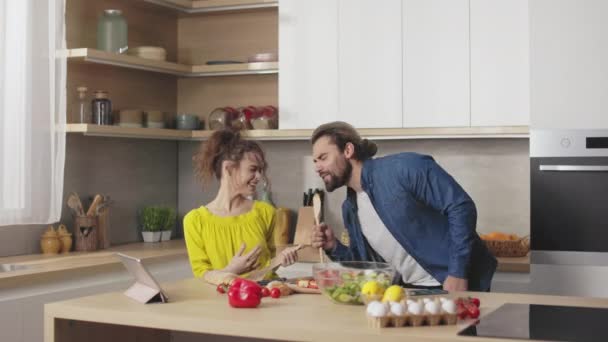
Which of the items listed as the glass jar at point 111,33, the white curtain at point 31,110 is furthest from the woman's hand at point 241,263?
the glass jar at point 111,33

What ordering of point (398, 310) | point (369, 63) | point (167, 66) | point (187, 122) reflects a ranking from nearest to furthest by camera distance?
point (398, 310)
point (369, 63)
point (167, 66)
point (187, 122)

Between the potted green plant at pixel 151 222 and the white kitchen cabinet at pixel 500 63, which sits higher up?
the white kitchen cabinet at pixel 500 63

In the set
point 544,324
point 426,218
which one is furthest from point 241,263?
point 544,324

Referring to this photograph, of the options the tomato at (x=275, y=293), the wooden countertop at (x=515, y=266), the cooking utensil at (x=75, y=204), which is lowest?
the wooden countertop at (x=515, y=266)

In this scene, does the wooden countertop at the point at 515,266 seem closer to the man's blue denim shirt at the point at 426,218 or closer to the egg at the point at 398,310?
the man's blue denim shirt at the point at 426,218

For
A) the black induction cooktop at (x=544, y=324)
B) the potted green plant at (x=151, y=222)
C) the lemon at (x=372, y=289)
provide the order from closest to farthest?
1. the black induction cooktop at (x=544, y=324)
2. the lemon at (x=372, y=289)
3. the potted green plant at (x=151, y=222)

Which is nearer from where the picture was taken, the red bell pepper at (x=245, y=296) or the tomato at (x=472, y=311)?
the tomato at (x=472, y=311)

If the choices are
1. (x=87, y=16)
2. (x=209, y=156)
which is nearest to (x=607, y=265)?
(x=209, y=156)

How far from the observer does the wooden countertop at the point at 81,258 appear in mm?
3786

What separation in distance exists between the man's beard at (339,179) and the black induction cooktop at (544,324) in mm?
1107

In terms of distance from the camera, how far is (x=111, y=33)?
4816mm

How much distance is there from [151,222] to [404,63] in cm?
167

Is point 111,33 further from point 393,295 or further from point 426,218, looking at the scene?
point 393,295

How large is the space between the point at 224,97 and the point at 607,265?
8.10 ft
